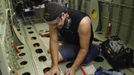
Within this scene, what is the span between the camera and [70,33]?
72.4 inches

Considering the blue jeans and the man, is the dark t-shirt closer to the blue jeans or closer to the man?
the man

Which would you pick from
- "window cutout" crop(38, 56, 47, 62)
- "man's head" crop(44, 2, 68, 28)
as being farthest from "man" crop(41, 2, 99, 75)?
"window cutout" crop(38, 56, 47, 62)

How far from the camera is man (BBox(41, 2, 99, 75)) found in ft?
5.10

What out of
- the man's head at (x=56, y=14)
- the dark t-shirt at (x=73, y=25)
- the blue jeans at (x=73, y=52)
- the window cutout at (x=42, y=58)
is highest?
the man's head at (x=56, y=14)

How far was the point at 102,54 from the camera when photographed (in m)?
2.21

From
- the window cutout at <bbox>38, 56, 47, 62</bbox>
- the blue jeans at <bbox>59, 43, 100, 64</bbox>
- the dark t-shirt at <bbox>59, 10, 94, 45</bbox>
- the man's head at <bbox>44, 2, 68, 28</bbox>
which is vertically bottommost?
the window cutout at <bbox>38, 56, 47, 62</bbox>

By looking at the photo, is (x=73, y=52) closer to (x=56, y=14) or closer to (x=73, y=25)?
(x=73, y=25)

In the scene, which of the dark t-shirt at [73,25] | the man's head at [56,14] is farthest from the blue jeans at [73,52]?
the man's head at [56,14]

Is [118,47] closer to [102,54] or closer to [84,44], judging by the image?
[102,54]

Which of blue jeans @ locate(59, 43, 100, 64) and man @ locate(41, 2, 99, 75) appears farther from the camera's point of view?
blue jeans @ locate(59, 43, 100, 64)

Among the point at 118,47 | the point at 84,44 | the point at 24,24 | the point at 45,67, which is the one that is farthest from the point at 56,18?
the point at 24,24

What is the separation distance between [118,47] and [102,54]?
0.31m

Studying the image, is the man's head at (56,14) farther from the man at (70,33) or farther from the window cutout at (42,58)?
the window cutout at (42,58)

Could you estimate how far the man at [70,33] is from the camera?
1554 mm
